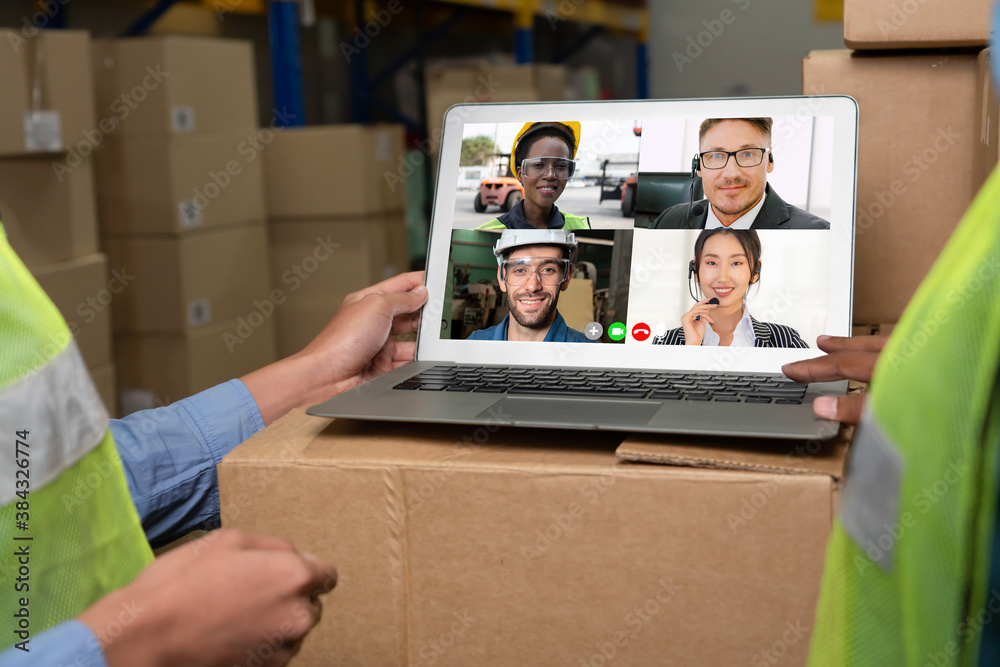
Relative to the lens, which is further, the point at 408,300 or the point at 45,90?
the point at 45,90

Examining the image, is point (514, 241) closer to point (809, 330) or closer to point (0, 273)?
point (809, 330)

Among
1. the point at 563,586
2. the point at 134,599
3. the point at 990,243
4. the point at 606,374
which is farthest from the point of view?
the point at 606,374

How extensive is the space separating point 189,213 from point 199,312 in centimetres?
23

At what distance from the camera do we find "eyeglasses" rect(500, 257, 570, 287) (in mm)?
835

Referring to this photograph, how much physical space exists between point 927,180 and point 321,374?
2.06 ft

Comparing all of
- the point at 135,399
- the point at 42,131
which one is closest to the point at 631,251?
the point at 42,131

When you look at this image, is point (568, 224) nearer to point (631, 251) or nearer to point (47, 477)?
point (631, 251)

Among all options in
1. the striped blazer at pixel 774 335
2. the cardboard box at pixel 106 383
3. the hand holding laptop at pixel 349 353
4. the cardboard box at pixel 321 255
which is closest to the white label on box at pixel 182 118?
the cardboard box at pixel 321 255

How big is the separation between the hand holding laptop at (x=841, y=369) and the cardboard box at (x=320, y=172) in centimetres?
185

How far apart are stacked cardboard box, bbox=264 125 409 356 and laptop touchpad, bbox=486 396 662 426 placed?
1805mm

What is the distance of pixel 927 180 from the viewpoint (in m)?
0.91

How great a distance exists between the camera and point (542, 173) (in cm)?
86

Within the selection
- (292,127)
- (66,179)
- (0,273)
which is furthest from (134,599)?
(292,127)

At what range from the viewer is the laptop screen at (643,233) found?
2.56ft
